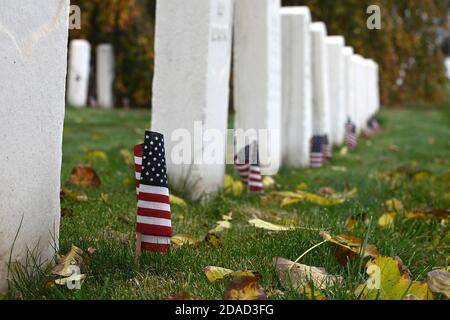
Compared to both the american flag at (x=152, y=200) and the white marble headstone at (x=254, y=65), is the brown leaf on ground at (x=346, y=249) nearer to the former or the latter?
the american flag at (x=152, y=200)

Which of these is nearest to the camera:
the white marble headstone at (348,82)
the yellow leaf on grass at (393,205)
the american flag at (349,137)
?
the yellow leaf on grass at (393,205)

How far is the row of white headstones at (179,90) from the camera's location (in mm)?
2066

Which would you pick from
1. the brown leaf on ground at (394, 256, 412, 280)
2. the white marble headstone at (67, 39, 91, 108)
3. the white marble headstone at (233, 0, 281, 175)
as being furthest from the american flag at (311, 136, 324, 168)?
the white marble headstone at (67, 39, 91, 108)

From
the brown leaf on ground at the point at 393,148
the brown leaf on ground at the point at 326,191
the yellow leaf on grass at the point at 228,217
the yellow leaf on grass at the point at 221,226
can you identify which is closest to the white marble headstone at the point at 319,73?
the brown leaf on ground at the point at 393,148

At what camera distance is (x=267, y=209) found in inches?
153

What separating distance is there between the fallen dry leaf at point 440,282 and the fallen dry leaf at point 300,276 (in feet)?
0.86

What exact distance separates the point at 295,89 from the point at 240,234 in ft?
12.1

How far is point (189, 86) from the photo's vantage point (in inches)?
158

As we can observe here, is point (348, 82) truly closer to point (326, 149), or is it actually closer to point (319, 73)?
point (319, 73)

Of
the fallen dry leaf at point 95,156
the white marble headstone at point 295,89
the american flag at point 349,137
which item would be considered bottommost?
the fallen dry leaf at point 95,156

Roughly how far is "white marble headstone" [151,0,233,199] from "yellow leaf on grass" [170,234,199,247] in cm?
122

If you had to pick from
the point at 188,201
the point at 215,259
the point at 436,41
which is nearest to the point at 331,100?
the point at 188,201
